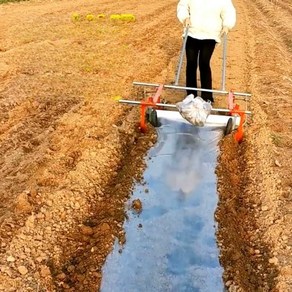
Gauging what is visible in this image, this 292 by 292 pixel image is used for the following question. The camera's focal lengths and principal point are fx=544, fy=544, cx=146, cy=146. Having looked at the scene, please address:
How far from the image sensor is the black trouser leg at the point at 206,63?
768 cm

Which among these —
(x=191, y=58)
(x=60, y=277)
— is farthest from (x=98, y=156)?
(x=191, y=58)

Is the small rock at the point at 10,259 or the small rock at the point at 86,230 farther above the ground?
the small rock at the point at 10,259

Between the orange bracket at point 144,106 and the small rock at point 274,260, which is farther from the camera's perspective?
the orange bracket at point 144,106

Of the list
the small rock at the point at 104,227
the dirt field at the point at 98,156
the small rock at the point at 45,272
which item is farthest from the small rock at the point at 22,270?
the small rock at the point at 104,227

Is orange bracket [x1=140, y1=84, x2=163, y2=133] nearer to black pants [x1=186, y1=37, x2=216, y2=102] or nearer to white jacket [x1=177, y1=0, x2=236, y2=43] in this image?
black pants [x1=186, y1=37, x2=216, y2=102]

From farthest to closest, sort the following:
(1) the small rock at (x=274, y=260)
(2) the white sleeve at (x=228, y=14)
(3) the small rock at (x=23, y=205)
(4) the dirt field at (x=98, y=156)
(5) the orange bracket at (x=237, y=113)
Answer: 1. (2) the white sleeve at (x=228, y=14)
2. (5) the orange bracket at (x=237, y=113)
3. (3) the small rock at (x=23, y=205)
4. (1) the small rock at (x=274, y=260)
5. (4) the dirt field at (x=98, y=156)

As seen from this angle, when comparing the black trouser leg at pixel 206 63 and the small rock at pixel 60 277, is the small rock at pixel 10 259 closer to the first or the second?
the small rock at pixel 60 277

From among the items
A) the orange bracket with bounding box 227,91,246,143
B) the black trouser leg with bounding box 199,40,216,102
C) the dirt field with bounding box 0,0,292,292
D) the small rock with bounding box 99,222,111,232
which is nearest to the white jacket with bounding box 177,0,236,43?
the black trouser leg with bounding box 199,40,216,102

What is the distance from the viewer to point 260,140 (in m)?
7.20

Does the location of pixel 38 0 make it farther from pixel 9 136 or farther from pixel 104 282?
pixel 104 282

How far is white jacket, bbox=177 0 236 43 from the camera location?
7.34 meters

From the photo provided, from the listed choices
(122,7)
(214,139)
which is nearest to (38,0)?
(122,7)

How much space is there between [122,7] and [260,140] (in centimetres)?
947

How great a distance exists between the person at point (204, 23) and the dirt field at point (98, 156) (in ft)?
3.08
